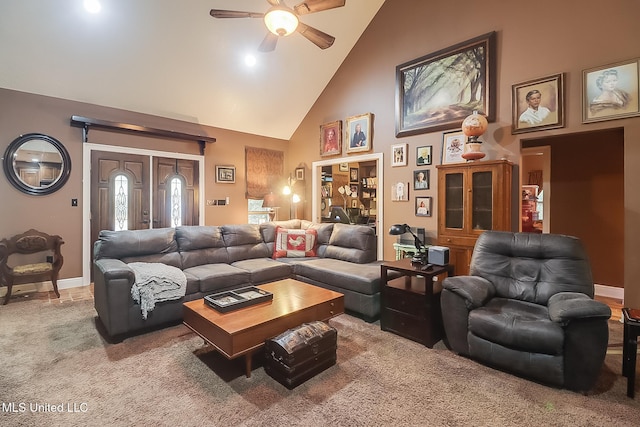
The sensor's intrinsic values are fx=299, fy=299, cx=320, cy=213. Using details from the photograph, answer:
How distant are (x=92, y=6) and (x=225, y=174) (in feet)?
10.3

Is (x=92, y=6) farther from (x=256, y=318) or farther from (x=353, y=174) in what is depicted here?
(x=353, y=174)

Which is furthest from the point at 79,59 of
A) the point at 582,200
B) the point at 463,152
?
the point at 582,200

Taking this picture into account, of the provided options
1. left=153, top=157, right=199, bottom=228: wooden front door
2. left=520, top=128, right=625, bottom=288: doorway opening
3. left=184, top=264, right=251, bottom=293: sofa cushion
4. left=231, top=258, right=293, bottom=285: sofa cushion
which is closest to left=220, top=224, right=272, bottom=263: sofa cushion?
left=231, top=258, right=293, bottom=285: sofa cushion

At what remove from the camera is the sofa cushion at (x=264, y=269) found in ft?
12.7

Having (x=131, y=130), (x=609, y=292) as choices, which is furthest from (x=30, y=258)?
(x=609, y=292)

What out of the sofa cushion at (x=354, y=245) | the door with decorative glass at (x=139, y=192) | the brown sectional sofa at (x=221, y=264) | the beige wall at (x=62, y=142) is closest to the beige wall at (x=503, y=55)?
the sofa cushion at (x=354, y=245)

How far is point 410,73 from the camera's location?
15.2 ft

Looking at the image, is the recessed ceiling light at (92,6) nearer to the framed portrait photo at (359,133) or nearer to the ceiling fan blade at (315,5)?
the ceiling fan blade at (315,5)

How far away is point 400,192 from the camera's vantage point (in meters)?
4.79

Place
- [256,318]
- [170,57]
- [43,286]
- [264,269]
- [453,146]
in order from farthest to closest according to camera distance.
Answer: [170,57] < [43,286] < [453,146] < [264,269] < [256,318]

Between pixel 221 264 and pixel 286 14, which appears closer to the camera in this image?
pixel 286 14

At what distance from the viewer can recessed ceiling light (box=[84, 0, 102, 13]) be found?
11.6 feet

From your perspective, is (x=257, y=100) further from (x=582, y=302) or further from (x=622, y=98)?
(x=582, y=302)

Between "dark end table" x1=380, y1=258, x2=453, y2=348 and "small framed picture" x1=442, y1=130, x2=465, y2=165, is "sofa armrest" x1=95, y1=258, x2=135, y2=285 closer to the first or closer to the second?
"dark end table" x1=380, y1=258, x2=453, y2=348
